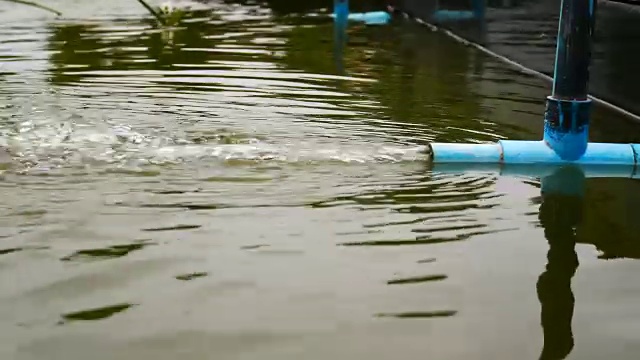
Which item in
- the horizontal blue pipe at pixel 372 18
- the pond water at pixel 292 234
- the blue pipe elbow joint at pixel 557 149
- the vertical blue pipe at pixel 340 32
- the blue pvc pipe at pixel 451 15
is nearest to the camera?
the pond water at pixel 292 234

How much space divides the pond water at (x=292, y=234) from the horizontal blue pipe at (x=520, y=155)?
152 mm

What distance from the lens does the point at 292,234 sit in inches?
125

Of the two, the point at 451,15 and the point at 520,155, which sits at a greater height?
the point at 451,15

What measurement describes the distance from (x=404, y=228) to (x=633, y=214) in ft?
3.53

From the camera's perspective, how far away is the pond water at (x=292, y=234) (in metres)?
2.39

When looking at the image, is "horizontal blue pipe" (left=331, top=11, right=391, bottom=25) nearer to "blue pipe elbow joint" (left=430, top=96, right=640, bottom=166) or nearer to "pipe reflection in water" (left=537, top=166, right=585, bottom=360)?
"blue pipe elbow joint" (left=430, top=96, right=640, bottom=166)

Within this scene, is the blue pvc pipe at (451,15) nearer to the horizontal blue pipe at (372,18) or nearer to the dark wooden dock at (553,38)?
the dark wooden dock at (553,38)

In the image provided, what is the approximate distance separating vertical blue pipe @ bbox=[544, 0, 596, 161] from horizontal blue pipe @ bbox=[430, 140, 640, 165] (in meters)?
0.05

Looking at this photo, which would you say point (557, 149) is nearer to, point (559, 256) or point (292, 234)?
point (559, 256)

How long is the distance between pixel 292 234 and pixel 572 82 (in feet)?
6.23

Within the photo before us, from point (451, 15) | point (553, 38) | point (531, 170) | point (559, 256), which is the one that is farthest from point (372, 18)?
point (559, 256)

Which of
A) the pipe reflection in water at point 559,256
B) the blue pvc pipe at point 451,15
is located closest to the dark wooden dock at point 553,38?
the blue pvc pipe at point 451,15

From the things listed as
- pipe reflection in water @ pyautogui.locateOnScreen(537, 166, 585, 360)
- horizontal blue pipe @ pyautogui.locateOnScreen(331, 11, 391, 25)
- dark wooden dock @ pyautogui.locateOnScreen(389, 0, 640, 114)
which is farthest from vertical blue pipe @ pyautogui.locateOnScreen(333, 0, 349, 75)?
Answer: pipe reflection in water @ pyautogui.locateOnScreen(537, 166, 585, 360)

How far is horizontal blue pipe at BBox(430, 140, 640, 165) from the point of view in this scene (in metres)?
4.30
